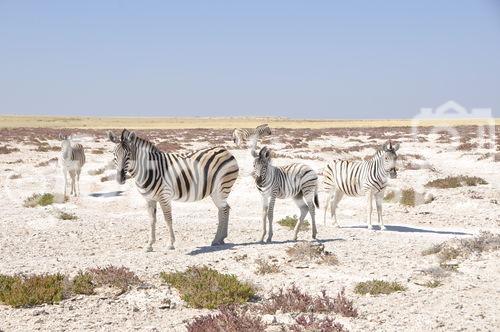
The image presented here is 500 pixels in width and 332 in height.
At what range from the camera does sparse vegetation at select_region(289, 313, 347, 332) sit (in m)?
6.52

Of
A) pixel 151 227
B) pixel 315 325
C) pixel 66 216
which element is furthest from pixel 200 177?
pixel 315 325

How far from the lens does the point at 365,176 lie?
14844 mm

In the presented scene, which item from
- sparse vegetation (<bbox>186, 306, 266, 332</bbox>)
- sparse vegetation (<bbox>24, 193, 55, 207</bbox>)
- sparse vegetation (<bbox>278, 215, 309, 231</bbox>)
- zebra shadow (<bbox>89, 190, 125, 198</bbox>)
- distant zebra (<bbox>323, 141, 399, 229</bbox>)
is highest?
distant zebra (<bbox>323, 141, 399, 229</bbox>)

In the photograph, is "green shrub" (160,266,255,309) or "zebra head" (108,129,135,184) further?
"zebra head" (108,129,135,184)

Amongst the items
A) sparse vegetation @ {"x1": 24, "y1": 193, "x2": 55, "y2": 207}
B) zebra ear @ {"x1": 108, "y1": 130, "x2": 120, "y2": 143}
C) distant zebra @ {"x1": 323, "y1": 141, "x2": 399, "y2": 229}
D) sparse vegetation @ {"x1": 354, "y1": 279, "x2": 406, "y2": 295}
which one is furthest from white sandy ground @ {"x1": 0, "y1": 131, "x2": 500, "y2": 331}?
zebra ear @ {"x1": 108, "y1": 130, "x2": 120, "y2": 143}

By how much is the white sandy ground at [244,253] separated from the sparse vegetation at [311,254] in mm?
175

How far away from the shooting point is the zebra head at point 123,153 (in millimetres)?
11000

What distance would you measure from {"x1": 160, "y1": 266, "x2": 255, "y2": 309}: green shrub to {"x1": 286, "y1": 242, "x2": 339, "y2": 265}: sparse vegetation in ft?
5.90

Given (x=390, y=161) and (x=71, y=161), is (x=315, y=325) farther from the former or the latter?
(x=71, y=161)

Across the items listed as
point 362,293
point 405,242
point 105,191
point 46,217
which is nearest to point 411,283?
point 362,293

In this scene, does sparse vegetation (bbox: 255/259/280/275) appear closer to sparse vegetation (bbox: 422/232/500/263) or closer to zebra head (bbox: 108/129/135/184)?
sparse vegetation (bbox: 422/232/500/263)

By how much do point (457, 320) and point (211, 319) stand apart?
10.8ft

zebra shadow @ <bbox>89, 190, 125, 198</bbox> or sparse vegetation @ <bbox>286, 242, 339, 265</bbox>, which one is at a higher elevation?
sparse vegetation @ <bbox>286, 242, 339, 265</bbox>

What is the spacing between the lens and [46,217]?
49.7 feet
